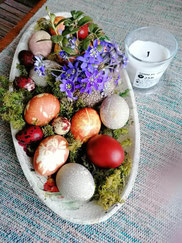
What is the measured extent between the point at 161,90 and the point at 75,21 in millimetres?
364

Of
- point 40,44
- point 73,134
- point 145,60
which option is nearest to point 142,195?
point 73,134

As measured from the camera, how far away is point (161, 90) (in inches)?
32.0

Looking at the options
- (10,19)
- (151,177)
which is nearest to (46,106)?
(151,177)

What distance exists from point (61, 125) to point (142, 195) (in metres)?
0.27

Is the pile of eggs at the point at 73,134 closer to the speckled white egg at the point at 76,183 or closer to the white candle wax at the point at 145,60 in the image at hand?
the speckled white egg at the point at 76,183

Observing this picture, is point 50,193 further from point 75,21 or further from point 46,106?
point 75,21

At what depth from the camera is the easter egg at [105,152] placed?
1.91ft

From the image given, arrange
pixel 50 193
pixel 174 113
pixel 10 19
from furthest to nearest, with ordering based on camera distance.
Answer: pixel 10 19 < pixel 174 113 < pixel 50 193

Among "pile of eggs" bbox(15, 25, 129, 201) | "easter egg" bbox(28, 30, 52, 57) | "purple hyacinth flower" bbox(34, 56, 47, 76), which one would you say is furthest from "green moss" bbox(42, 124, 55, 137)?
"easter egg" bbox(28, 30, 52, 57)

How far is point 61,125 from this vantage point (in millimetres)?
A: 611

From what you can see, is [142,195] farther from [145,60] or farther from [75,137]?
[145,60]

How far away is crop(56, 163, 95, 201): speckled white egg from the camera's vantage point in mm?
547

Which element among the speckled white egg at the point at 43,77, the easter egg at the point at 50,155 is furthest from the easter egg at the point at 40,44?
the easter egg at the point at 50,155

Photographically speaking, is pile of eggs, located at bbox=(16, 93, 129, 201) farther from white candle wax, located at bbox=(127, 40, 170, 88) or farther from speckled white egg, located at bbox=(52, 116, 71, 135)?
white candle wax, located at bbox=(127, 40, 170, 88)
